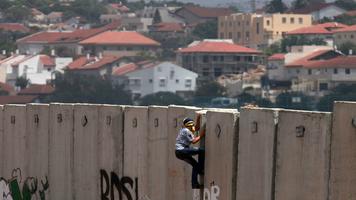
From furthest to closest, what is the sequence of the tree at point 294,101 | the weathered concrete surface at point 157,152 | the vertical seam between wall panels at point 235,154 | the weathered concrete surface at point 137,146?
the tree at point 294,101 → the weathered concrete surface at point 137,146 → the weathered concrete surface at point 157,152 → the vertical seam between wall panels at point 235,154

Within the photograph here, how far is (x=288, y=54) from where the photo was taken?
7411 inches

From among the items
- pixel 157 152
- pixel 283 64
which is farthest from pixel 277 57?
pixel 157 152

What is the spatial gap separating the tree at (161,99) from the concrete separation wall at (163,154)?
127285mm

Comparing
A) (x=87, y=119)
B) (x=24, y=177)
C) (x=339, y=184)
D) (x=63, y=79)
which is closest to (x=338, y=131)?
(x=339, y=184)

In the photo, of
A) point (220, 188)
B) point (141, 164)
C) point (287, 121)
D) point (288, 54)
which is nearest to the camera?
point (287, 121)

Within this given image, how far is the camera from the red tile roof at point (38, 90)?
538 ft

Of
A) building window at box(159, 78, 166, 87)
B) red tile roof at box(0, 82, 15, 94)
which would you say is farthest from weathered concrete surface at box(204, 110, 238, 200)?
building window at box(159, 78, 166, 87)

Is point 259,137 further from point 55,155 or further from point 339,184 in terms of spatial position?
point 55,155

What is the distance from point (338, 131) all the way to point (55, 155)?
7496 mm

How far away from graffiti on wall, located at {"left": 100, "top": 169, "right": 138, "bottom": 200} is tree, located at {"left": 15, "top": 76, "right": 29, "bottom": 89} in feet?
532

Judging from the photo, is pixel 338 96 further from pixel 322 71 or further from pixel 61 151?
pixel 61 151

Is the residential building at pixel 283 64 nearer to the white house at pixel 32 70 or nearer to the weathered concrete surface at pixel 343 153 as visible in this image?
the white house at pixel 32 70

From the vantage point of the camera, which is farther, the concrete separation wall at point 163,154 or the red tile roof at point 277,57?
the red tile roof at point 277,57

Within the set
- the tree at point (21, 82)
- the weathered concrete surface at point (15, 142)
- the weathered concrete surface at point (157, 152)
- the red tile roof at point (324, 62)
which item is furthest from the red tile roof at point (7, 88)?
the weathered concrete surface at point (157, 152)
